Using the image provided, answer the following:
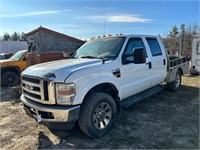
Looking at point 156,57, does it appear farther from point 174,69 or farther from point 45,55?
point 45,55

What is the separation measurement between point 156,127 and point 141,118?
1.79 feet

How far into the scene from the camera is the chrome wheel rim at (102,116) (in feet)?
11.8

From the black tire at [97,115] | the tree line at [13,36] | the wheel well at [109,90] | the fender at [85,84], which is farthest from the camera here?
the tree line at [13,36]

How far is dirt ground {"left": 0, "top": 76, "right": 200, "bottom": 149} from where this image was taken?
344 centimetres

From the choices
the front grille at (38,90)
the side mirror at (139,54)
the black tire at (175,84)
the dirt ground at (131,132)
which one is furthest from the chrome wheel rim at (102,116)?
the black tire at (175,84)

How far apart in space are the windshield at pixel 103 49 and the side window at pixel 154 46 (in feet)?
4.11

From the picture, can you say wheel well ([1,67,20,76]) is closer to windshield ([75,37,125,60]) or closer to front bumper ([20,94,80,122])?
windshield ([75,37,125,60])

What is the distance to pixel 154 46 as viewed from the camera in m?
5.58

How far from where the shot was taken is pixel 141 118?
455cm

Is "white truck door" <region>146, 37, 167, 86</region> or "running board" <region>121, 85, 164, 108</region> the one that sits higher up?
"white truck door" <region>146, 37, 167, 86</region>

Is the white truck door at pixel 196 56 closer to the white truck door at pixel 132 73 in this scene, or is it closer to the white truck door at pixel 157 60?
the white truck door at pixel 157 60

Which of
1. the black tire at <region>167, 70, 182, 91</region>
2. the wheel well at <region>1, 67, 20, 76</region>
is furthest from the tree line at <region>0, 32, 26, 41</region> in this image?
the black tire at <region>167, 70, 182, 91</region>

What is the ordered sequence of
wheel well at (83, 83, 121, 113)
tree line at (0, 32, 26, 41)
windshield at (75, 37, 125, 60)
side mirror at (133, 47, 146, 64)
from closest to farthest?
wheel well at (83, 83, 121, 113)
side mirror at (133, 47, 146, 64)
windshield at (75, 37, 125, 60)
tree line at (0, 32, 26, 41)

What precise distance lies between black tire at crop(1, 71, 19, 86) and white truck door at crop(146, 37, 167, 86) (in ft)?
22.6
